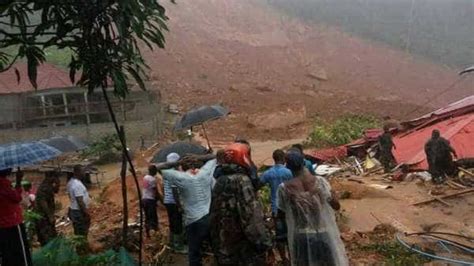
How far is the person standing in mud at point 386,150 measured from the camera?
40.5ft

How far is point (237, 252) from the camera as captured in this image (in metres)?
4.33

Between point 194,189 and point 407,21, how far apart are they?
43988mm

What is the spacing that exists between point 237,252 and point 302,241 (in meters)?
0.51

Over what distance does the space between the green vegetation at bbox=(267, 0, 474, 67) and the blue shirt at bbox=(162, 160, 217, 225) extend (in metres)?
38.0

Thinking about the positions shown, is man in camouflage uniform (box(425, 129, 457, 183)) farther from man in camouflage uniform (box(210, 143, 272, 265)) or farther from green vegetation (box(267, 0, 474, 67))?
green vegetation (box(267, 0, 474, 67))

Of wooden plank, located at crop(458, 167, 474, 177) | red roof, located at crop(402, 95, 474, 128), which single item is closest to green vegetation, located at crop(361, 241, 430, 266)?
wooden plank, located at crop(458, 167, 474, 177)

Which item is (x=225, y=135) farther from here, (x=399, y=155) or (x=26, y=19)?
(x=26, y=19)

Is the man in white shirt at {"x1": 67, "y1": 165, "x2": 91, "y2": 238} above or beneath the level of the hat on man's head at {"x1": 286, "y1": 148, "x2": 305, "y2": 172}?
beneath

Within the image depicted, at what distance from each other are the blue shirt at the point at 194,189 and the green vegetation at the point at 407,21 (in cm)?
3802

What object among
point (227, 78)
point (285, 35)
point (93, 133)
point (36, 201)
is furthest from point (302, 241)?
point (285, 35)

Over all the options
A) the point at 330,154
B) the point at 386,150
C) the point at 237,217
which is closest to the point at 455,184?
the point at 386,150

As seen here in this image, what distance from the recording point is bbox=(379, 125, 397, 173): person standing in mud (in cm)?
1236

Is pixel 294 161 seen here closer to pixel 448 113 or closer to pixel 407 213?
pixel 407 213

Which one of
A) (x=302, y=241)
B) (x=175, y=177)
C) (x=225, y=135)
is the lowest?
(x=225, y=135)
